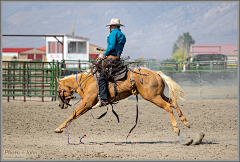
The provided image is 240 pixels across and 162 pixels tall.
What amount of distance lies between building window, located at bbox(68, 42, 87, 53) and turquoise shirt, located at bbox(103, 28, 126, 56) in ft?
67.5

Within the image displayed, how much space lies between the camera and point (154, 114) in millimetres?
9328

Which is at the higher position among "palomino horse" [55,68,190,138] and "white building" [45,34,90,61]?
"white building" [45,34,90,61]

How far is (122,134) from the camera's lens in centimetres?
711

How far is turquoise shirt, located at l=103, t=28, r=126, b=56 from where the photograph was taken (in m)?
5.76

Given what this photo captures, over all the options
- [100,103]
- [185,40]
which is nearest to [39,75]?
[100,103]

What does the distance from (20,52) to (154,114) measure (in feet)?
225

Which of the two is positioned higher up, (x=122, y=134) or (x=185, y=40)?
(x=185, y=40)

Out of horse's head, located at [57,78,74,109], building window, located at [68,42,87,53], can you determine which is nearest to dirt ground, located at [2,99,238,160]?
horse's head, located at [57,78,74,109]

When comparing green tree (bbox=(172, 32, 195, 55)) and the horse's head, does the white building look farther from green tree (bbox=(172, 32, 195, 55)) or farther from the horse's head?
green tree (bbox=(172, 32, 195, 55))

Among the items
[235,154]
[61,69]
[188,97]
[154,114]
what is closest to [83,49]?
[61,69]

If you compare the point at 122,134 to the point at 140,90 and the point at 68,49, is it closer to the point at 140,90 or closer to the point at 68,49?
the point at 140,90

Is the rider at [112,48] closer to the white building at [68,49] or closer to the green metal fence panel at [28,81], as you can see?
the green metal fence panel at [28,81]

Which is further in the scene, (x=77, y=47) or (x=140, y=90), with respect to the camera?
(x=77, y=47)

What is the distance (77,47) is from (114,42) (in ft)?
68.8
